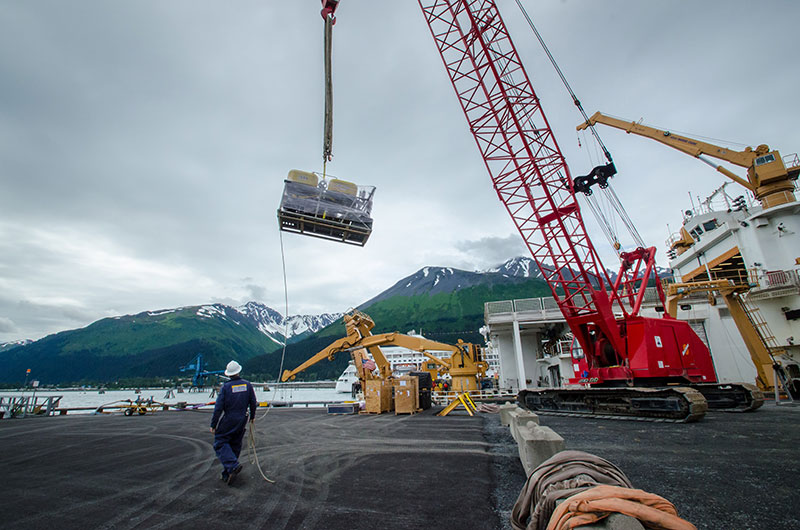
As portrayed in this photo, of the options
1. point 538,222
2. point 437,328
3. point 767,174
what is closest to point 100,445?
point 538,222

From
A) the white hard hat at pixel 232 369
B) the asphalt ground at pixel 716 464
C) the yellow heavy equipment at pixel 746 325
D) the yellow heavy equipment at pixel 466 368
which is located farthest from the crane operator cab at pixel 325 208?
the yellow heavy equipment at pixel 746 325

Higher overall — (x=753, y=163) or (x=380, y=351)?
(x=753, y=163)

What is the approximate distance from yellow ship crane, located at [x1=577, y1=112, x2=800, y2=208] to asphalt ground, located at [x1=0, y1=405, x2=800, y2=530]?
18.1m

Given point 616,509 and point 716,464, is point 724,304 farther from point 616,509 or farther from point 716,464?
point 616,509

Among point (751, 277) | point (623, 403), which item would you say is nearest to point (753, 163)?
point (751, 277)

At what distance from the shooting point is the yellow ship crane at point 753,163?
843 inches

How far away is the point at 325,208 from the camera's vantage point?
34.6 ft

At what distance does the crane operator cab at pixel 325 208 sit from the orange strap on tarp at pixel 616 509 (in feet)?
31.9

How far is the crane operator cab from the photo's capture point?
10.4 meters

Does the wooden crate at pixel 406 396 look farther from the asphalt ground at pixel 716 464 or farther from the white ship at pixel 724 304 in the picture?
the white ship at pixel 724 304

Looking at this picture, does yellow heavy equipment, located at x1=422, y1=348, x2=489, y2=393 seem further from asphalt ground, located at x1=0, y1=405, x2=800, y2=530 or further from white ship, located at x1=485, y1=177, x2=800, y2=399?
asphalt ground, located at x1=0, y1=405, x2=800, y2=530

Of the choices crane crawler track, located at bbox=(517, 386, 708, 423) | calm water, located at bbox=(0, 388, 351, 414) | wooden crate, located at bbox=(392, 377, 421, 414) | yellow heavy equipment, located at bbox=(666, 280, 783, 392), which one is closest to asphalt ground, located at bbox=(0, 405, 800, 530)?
crane crawler track, located at bbox=(517, 386, 708, 423)

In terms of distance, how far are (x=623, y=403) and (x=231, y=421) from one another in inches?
457

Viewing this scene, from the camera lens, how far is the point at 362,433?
10.2 metres
